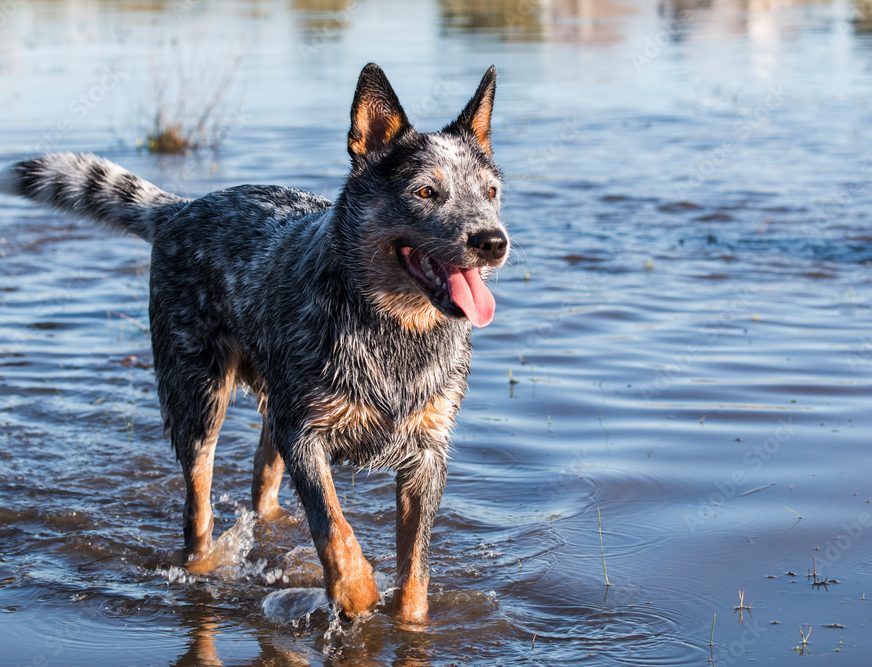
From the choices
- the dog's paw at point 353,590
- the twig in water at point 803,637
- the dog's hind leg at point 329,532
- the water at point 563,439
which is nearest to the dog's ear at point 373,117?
the dog's hind leg at point 329,532

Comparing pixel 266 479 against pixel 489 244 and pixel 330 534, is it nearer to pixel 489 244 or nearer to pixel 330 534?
pixel 330 534

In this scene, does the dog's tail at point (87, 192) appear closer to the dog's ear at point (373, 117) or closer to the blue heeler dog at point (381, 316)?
the blue heeler dog at point (381, 316)

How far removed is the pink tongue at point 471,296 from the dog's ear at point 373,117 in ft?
2.06

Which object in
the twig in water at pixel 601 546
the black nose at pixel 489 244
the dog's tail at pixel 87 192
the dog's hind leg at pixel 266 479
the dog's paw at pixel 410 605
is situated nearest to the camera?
the black nose at pixel 489 244

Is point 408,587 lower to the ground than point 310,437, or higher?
lower

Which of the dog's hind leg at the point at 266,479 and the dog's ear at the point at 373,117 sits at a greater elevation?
the dog's ear at the point at 373,117

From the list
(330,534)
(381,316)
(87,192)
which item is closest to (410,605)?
(330,534)

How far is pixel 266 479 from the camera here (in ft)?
18.3

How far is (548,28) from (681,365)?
92.7ft

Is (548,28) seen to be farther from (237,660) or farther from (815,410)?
(237,660)

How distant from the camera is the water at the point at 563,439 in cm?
436

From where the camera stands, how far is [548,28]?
33844 millimetres

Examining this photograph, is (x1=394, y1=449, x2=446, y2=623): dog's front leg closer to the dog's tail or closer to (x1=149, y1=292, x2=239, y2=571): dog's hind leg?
(x1=149, y1=292, x2=239, y2=571): dog's hind leg

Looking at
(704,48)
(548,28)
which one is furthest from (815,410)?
(548,28)
